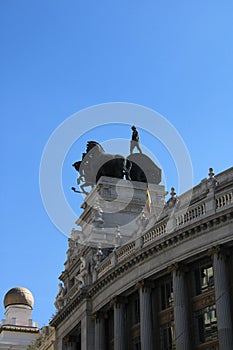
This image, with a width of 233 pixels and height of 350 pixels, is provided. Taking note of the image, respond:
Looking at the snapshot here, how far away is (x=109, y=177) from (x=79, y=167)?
4196 mm

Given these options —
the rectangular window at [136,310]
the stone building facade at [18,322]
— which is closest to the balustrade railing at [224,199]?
the rectangular window at [136,310]

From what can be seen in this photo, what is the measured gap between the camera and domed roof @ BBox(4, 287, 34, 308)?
110m

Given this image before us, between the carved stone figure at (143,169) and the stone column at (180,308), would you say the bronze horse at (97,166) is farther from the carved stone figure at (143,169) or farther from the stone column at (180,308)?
the stone column at (180,308)

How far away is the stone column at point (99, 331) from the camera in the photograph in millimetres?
60469

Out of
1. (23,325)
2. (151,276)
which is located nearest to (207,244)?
(151,276)

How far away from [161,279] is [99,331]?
29.7ft

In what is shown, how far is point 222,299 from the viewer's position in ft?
157

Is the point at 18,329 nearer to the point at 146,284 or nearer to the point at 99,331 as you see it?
the point at 99,331

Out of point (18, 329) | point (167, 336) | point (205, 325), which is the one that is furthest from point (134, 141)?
point (18, 329)

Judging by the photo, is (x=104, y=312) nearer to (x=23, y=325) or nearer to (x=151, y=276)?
(x=151, y=276)

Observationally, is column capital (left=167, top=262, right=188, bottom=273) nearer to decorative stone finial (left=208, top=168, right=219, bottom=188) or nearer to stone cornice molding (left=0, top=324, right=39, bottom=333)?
decorative stone finial (left=208, top=168, right=219, bottom=188)

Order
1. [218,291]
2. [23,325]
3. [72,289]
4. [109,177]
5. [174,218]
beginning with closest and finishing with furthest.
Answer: [218,291]
[174,218]
[72,289]
[109,177]
[23,325]

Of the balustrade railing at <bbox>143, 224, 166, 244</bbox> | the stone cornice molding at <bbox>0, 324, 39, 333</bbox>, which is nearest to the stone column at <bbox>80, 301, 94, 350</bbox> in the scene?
the balustrade railing at <bbox>143, 224, 166, 244</bbox>

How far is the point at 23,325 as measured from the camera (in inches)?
4269
